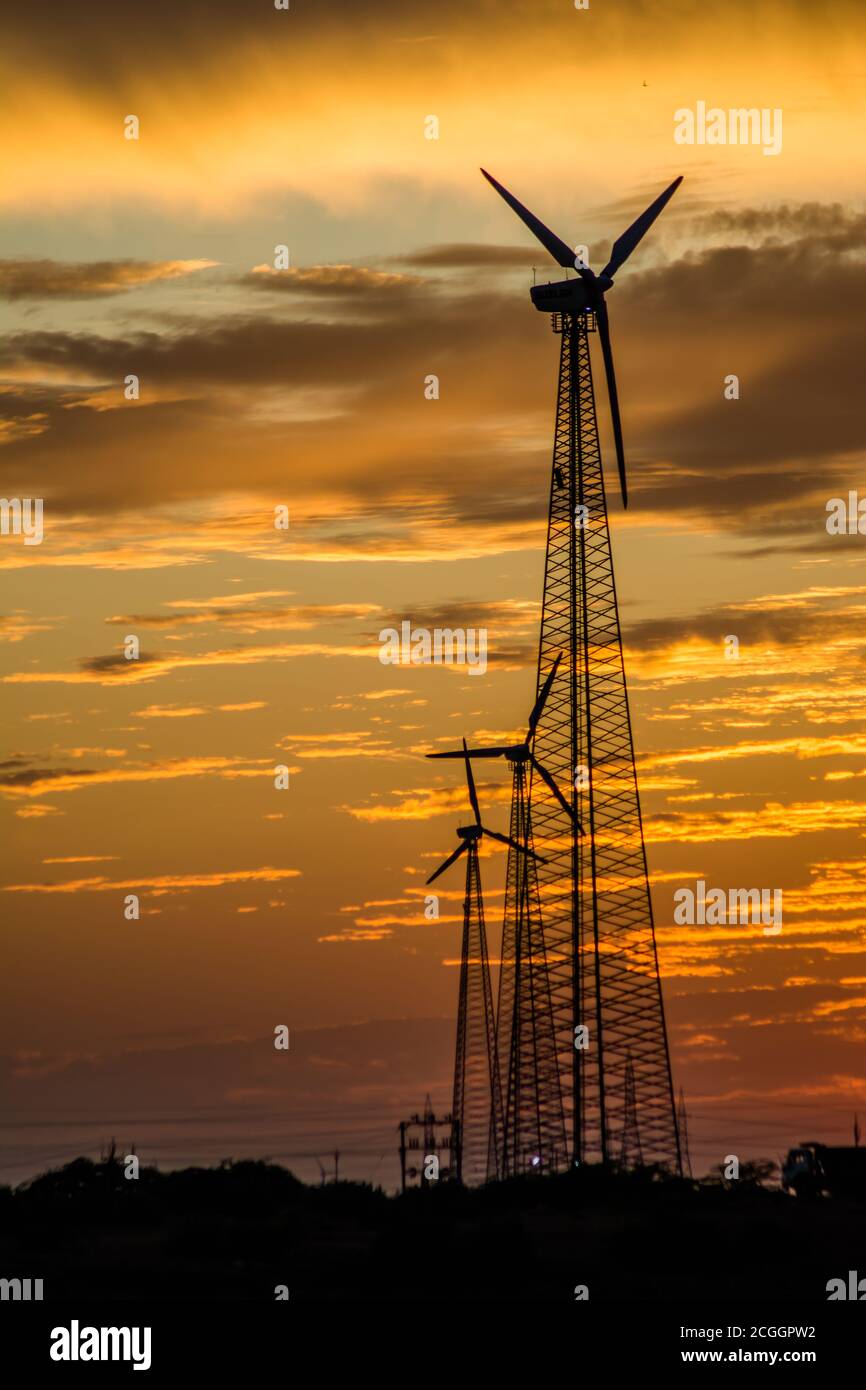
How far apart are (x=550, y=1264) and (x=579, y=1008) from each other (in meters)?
19.3

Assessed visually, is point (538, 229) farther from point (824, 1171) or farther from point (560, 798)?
point (824, 1171)

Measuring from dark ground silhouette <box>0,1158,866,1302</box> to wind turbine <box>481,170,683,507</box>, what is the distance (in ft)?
107

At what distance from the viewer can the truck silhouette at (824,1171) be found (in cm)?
10950

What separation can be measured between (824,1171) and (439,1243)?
49607 mm

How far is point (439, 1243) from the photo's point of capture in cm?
7044

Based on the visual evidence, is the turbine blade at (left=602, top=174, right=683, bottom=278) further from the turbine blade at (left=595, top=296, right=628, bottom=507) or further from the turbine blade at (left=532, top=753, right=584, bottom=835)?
the turbine blade at (left=532, top=753, right=584, bottom=835)

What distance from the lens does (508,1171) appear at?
112 m

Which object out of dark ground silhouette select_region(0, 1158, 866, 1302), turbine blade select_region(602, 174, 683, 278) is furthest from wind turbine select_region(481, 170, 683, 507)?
dark ground silhouette select_region(0, 1158, 866, 1302)

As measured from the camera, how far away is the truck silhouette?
359 feet

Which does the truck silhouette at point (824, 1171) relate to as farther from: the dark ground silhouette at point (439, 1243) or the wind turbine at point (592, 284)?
the wind turbine at point (592, 284)

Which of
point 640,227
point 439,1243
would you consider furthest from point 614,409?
point 439,1243
